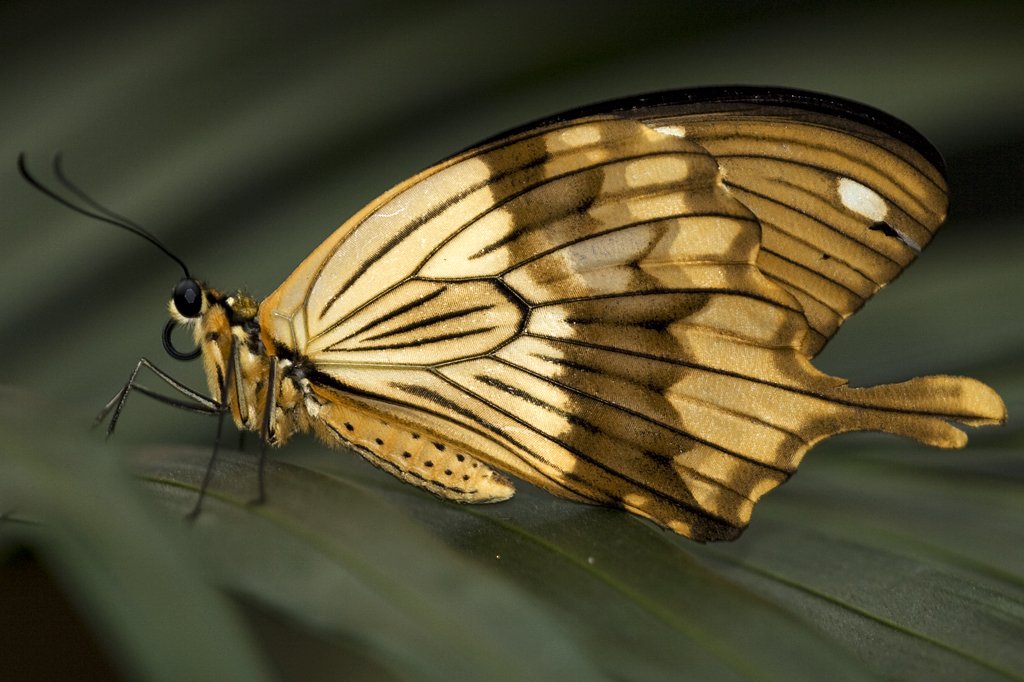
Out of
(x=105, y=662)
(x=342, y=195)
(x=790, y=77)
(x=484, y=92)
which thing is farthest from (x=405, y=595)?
(x=790, y=77)

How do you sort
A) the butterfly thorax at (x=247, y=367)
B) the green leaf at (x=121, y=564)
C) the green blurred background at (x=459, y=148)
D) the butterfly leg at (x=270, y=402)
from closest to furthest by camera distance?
1. the green leaf at (x=121, y=564)
2. the green blurred background at (x=459, y=148)
3. the butterfly leg at (x=270, y=402)
4. the butterfly thorax at (x=247, y=367)

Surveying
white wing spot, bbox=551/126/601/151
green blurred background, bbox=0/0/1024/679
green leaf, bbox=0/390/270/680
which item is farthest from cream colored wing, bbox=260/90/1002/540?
green leaf, bbox=0/390/270/680

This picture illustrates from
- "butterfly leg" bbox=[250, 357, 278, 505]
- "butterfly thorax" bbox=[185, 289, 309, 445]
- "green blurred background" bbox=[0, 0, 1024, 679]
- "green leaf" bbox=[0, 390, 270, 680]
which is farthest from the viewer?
"butterfly thorax" bbox=[185, 289, 309, 445]

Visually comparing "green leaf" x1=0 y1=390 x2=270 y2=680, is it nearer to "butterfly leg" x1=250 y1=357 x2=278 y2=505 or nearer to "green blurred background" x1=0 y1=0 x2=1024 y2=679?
"green blurred background" x1=0 y1=0 x2=1024 y2=679

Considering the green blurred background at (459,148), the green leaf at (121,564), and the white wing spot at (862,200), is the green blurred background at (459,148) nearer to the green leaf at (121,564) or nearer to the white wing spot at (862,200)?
the green leaf at (121,564)

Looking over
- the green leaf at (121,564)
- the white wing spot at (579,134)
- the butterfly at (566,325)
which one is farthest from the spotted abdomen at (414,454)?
the green leaf at (121,564)

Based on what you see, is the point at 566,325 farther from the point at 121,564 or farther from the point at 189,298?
the point at 121,564

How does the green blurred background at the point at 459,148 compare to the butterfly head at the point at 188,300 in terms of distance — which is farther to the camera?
the butterfly head at the point at 188,300
